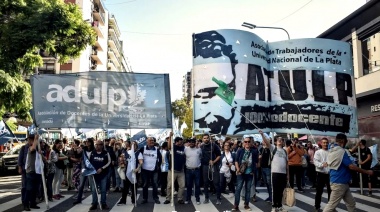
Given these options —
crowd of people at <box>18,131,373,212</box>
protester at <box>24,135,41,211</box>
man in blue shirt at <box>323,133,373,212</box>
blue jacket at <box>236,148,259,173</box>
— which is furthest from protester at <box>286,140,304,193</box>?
protester at <box>24,135,41,211</box>

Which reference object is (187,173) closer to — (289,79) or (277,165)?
(277,165)

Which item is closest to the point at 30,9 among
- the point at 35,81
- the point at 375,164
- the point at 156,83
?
the point at 35,81

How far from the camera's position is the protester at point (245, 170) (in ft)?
31.9

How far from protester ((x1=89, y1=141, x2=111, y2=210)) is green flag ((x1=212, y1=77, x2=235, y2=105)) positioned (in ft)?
12.2

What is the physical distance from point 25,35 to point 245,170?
1116 cm

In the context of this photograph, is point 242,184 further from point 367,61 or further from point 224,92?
point 367,61

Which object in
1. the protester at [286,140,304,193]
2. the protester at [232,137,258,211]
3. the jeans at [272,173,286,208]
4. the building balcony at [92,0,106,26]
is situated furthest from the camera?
the building balcony at [92,0,106,26]

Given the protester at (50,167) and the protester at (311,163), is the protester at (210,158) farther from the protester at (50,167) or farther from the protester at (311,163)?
the protester at (311,163)

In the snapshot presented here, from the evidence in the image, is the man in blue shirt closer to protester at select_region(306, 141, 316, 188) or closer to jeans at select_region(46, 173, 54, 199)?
jeans at select_region(46, 173, 54, 199)

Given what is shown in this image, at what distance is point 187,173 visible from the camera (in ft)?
36.2

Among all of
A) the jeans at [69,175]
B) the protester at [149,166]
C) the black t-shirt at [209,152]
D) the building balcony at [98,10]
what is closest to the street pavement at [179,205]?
the protester at [149,166]

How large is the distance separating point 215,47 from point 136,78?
2.58m

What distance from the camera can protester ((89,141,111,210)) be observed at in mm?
10062

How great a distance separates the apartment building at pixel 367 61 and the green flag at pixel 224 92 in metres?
16.3
